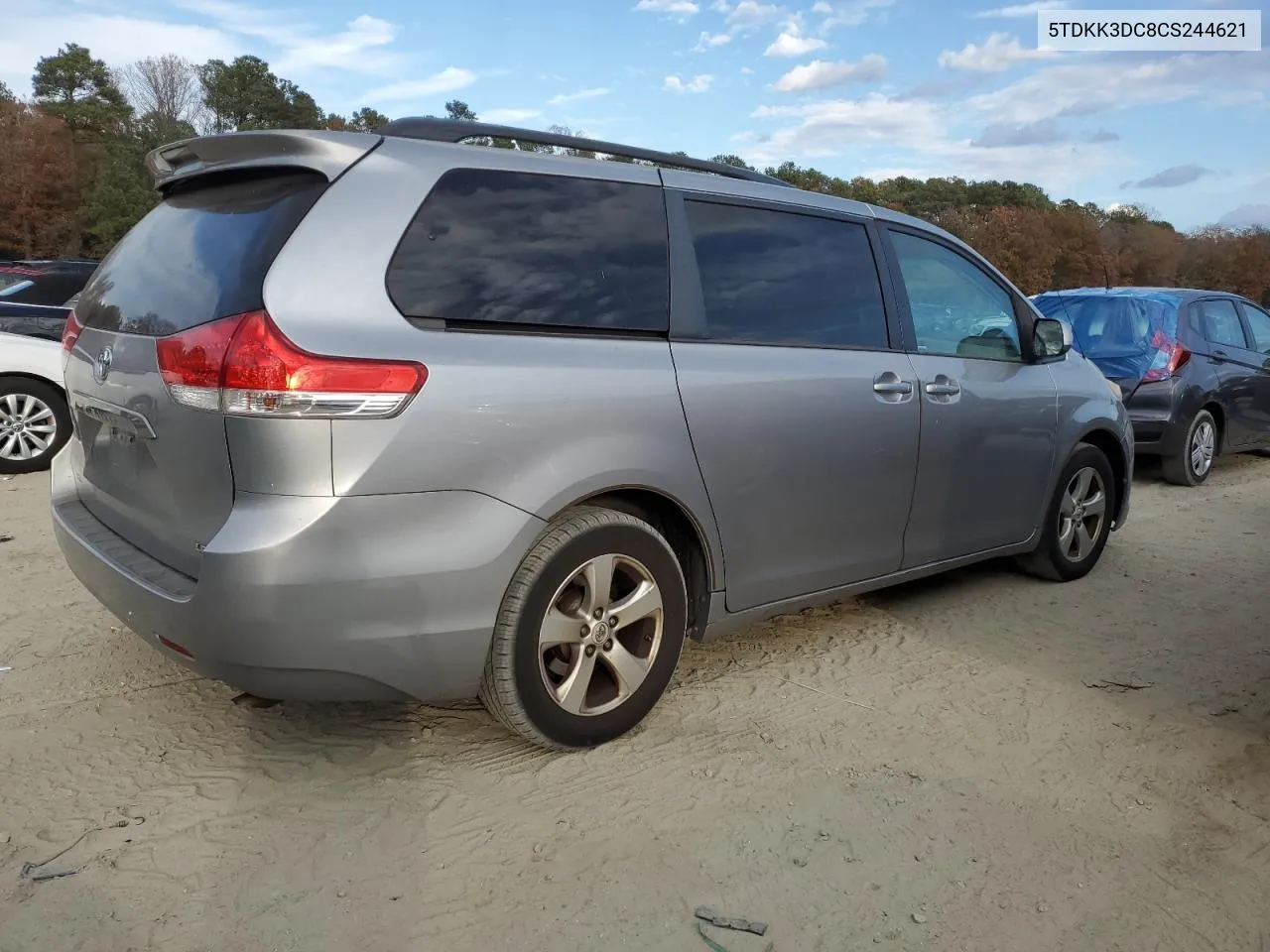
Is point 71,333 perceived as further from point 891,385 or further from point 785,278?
point 891,385

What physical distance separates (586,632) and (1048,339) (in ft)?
9.38

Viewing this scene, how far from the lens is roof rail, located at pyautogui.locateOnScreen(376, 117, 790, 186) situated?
2965 millimetres

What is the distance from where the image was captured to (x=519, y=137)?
3146 millimetres

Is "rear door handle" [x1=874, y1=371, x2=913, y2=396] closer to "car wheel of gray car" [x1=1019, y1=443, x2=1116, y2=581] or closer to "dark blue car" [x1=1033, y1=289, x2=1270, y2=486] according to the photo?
"car wheel of gray car" [x1=1019, y1=443, x2=1116, y2=581]

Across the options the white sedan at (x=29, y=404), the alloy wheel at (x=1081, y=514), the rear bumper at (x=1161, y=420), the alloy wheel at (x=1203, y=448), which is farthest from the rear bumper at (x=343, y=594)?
the alloy wheel at (x=1203, y=448)

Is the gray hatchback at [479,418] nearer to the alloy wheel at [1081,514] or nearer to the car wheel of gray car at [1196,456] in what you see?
the alloy wheel at [1081,514]

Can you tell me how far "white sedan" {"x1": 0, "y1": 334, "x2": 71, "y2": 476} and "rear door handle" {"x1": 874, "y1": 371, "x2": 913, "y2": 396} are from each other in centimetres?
615

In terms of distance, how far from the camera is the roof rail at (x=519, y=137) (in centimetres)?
296

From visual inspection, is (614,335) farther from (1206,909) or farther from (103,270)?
(1206,909)

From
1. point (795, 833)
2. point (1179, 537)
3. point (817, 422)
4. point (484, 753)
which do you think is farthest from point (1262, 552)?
point (484, 753)

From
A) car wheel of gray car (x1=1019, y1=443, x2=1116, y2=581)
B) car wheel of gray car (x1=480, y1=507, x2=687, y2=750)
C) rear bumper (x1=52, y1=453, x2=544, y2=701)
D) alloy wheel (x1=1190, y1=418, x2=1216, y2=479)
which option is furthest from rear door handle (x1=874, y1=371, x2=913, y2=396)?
alloy wheel (x1=1190, y1=418, x2=1216, y2=479)

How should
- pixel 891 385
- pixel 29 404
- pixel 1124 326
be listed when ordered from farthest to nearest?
pixel 1124 326
pixel 29 404
pixel 891 385

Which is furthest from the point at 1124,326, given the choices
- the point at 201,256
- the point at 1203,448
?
the point at 201,256

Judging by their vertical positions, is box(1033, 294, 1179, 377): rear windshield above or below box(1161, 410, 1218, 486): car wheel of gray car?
above
